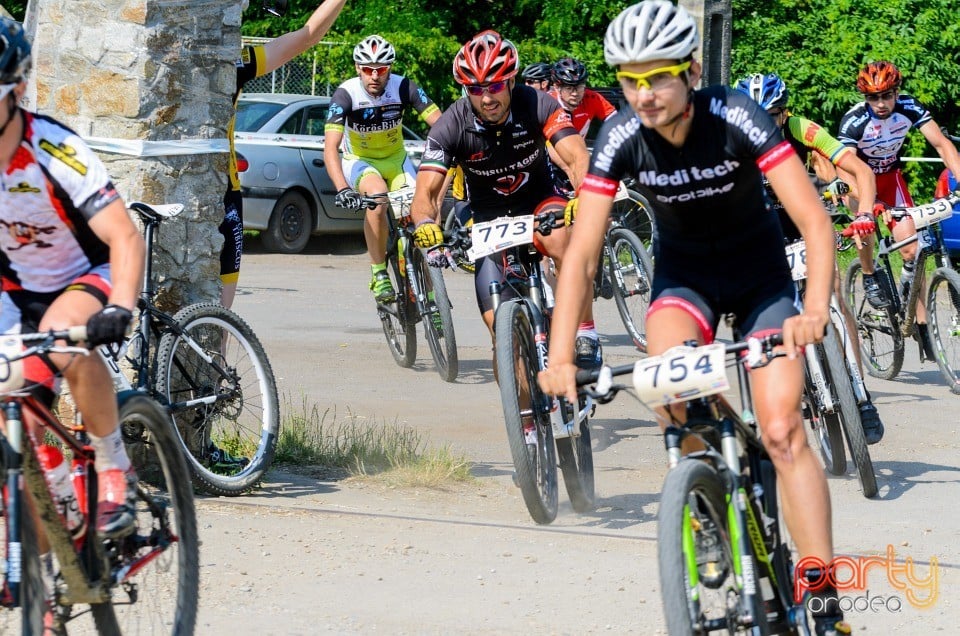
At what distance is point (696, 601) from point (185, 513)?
1.78 metres

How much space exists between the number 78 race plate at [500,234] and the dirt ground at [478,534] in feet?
3.90

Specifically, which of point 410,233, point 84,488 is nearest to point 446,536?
point 84,488

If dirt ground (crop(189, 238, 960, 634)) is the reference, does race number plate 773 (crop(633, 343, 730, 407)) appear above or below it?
above

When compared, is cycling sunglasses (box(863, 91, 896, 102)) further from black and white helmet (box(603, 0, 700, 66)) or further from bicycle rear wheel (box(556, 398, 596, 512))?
black and white helmet (box(603, 0, 700, 66))

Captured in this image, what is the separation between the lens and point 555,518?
673cm

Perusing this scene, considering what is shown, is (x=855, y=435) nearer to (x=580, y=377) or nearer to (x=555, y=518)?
(x=555, y=518)

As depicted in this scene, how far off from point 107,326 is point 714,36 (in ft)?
44.7

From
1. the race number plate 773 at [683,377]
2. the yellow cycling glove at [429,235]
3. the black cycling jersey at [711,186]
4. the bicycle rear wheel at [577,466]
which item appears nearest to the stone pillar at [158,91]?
the yellow cycling glove at [429,235]

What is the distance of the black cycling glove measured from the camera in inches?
156

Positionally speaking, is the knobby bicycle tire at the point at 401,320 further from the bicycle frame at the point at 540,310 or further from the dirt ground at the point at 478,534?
the bicycle frame at the point at 540,310

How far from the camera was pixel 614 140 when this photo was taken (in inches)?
183

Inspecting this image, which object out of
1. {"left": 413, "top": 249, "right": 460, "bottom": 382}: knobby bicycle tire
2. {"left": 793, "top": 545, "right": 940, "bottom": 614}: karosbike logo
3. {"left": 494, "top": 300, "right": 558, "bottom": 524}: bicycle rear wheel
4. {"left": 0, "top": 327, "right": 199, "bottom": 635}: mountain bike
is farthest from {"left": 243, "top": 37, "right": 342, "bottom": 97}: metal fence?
{"left": 0, "top": 327, "right": 199, "bottom": 635}: mountain bike

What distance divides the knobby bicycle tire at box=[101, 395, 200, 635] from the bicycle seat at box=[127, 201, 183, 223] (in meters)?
1.89

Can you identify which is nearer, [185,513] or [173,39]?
[185,513]
